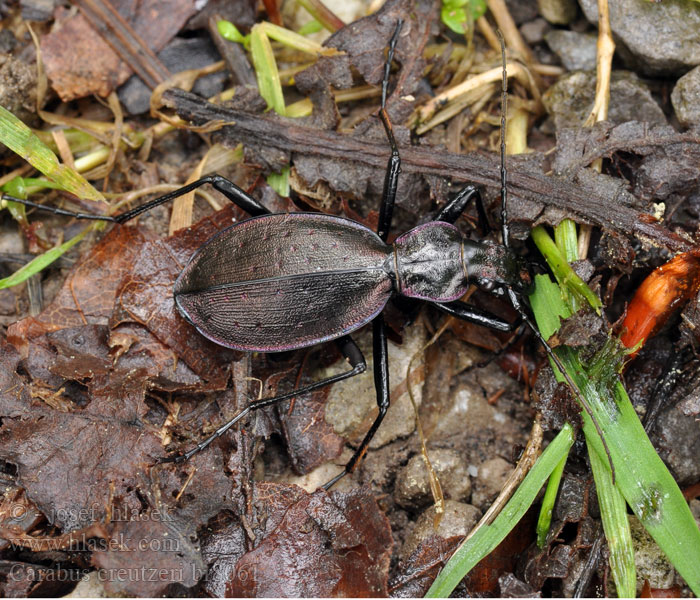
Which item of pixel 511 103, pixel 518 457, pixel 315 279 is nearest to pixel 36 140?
pixel 315 279

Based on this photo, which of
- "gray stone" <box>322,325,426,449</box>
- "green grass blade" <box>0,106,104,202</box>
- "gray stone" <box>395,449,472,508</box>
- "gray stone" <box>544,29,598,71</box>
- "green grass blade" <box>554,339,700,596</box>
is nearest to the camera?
"green grass blade" <box>554,339,700,596</box>

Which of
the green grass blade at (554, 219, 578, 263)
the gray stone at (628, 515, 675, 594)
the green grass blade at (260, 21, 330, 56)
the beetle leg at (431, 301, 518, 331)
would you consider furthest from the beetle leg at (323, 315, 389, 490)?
the green grass blade at (260, 21, 330, 56)

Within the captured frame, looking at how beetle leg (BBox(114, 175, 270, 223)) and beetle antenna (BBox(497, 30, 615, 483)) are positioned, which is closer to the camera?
beetle antenna (BBox(497, 30, 615, 483))

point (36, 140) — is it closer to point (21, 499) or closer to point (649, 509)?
point (21, 499)

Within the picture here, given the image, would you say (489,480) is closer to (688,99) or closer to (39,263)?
(688,99)

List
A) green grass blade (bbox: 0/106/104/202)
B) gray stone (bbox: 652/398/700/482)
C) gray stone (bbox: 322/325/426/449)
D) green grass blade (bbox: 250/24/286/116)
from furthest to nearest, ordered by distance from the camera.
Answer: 1. green grass blade (bbox: 250/24/286/116)
2. gray stone (bbox: 322/325/426/449)
3. green grass blade (bbox: 0/106/104/202)
4. gray stone (bbox: 652/398/700/482)

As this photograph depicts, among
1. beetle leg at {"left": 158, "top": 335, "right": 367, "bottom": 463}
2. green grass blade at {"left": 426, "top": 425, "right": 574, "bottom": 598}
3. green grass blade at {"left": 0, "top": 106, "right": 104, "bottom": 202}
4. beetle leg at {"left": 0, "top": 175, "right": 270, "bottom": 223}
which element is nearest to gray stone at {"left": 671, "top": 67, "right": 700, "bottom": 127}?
green grass blade at {"left": 426, "top": 425, "right": 574, "bottom": 598}

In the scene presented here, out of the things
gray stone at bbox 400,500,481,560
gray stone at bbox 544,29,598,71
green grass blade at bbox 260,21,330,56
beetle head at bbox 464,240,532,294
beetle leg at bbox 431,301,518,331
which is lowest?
gray stone at bbox 400,500,481,560

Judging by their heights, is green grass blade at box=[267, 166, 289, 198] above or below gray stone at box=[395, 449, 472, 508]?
above

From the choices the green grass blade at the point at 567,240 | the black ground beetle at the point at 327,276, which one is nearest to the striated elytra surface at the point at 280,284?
the black ground beetle at the point at 327,276

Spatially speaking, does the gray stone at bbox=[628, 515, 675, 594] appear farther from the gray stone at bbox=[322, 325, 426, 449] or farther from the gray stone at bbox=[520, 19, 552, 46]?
the gray stone at bbox=[520, 19, 552, 46]
